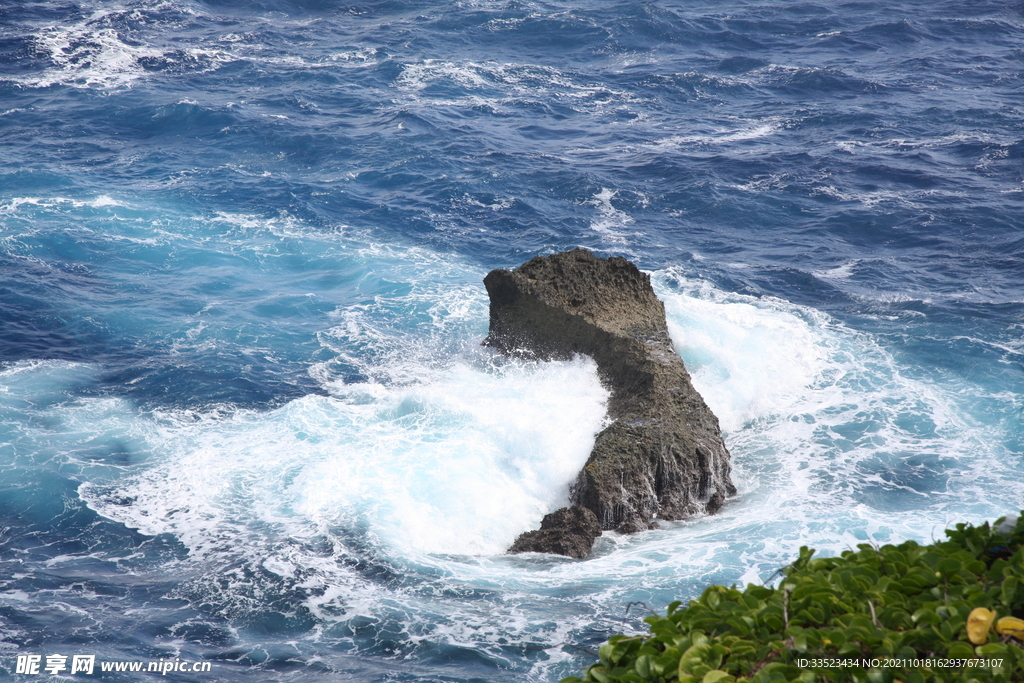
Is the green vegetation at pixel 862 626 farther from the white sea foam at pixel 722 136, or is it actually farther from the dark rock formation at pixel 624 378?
the white sea foam at pixel 722 136

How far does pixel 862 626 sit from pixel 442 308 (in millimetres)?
15889

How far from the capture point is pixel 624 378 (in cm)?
1484

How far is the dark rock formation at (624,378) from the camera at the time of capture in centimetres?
1266

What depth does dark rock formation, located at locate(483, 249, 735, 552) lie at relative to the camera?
12.7 meters

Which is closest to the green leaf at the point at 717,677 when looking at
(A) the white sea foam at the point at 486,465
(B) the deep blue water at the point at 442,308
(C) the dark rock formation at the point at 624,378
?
(B) the deep blue water at the point at 442,308

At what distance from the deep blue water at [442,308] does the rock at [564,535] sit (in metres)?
0.28

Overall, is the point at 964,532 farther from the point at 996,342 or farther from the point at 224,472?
the point at 996,342

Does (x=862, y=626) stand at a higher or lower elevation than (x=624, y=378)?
higher

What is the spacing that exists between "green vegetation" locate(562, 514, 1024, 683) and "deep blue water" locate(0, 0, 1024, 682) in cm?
544

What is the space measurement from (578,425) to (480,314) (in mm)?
5689

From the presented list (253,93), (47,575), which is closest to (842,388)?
(47,575)

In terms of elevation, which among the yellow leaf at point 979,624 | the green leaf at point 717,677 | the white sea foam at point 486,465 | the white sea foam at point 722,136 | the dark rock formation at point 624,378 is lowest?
the white sea foam at point 486,465

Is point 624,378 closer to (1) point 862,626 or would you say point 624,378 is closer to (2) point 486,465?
(2) point 486,465

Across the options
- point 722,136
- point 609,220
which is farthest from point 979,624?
point 722,136
